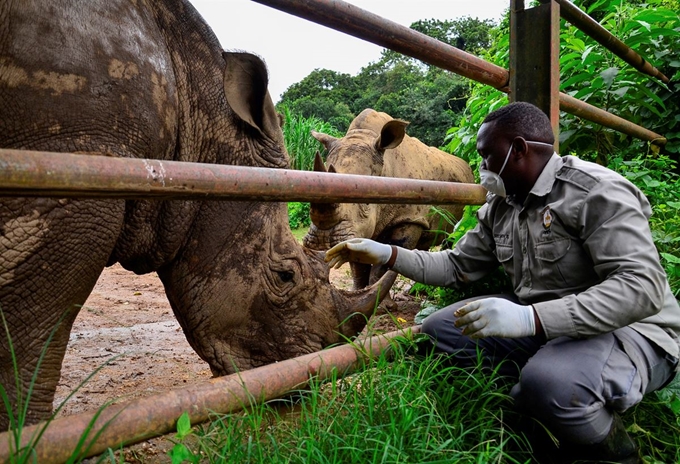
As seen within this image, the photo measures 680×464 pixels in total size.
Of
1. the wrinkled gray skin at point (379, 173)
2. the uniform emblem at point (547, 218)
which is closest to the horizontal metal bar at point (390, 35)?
the uniform emblem at point (547, 218)

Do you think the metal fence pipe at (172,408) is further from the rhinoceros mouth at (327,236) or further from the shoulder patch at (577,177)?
the rhinoceros mouth at (327,236)

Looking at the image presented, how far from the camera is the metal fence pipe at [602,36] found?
343cm

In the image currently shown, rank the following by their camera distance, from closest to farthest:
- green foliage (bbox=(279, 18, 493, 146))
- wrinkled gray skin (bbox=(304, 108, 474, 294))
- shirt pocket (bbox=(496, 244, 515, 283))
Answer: shirt pocket (bbox=(496, 244, 515, 283)) → wrinkled gray skin (bbox=(304, 108, 474, 294)) → green foliage (bbox=(279, 18, 493, 146))

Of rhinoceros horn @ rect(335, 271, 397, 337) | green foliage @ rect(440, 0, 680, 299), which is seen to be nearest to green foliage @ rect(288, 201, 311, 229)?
green foliage @ rect(440, 0, 680, 299)

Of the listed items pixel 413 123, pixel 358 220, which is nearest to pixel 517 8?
pixel 358 220

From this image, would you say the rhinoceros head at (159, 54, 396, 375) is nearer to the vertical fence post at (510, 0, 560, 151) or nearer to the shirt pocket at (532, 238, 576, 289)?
the shirt pocket at (532, 238, 576, 289)

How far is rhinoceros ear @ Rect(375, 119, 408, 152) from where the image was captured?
21.9 ft

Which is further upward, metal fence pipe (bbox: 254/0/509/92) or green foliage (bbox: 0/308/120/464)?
metal fence pipe (bbox: 254/0/509/92)

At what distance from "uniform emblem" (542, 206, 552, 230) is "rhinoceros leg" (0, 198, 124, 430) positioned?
1.64 meters

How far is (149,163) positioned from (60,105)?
858 mm

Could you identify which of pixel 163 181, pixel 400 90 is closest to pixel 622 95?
pixel 163 181

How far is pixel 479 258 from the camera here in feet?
9.33

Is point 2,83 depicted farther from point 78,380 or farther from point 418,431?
point 78,380

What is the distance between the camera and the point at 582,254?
2.28 meters
